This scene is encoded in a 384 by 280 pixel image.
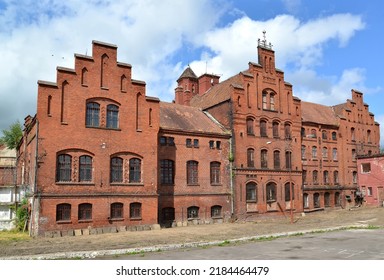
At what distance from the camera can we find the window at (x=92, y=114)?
26.7 m

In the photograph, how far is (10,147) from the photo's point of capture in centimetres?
5644

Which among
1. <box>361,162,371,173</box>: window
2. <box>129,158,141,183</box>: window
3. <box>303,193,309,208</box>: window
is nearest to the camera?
<box>129,158,141,183</box>: window

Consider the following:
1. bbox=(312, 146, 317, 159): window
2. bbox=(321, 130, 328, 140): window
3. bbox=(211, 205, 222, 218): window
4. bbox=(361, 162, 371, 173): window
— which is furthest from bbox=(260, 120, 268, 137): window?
bbox=(361, 162, 371, 173): window

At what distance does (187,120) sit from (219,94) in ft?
19.4

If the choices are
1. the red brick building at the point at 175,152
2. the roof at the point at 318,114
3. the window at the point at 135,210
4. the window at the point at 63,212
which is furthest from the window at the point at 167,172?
the roof at the point at 318,114

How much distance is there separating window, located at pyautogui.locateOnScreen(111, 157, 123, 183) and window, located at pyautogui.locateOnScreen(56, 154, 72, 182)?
3106mm

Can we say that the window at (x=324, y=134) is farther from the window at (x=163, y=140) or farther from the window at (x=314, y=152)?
the window at (x=163, y=140)

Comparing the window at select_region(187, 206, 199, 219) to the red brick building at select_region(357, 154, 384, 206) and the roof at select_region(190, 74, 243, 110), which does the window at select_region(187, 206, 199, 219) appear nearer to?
the roof at select_region(190, 74, 243, 110)

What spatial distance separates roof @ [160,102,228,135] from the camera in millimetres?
32412

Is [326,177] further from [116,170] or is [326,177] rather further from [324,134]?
[116,170]

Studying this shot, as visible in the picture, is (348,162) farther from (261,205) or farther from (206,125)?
(206,125)

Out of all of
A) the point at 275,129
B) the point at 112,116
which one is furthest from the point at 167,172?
the point at 275,129

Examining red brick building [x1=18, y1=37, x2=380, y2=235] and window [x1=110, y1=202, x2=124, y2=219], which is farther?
window [x1=110, y1=202, x2=124, y2=219]

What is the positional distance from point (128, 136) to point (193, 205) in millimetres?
8648
